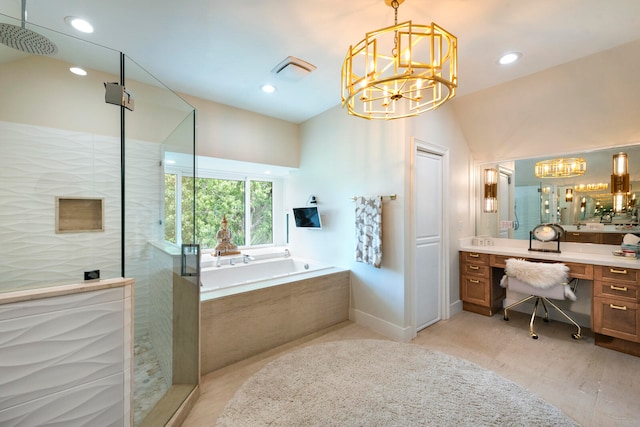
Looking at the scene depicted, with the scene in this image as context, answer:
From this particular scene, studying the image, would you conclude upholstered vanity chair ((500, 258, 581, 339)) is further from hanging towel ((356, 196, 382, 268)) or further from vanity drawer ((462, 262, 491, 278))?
hanging towel ((356, 196, 382, 268))

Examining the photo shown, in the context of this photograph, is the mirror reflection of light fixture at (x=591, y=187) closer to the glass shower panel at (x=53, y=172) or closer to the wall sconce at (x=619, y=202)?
the wall sconce at (x=619, y=202)

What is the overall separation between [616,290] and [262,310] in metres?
3.34

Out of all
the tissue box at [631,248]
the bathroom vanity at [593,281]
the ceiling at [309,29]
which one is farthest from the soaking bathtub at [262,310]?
the tissue box at [631,248]

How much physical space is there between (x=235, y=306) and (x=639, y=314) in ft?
11.8

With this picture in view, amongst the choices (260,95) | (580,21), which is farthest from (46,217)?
(580,21)

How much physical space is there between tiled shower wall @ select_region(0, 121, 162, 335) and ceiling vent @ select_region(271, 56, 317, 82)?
4.94ft

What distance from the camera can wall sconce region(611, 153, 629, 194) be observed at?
2.69 m

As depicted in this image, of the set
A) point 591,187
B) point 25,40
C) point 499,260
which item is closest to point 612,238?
point 591,187

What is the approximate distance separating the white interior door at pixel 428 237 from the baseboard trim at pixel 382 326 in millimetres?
294

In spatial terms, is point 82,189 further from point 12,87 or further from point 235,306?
point 235,306

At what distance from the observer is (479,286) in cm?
330

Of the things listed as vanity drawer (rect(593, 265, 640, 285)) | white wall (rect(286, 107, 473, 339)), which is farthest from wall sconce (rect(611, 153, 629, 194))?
white wall (rect(286, 107, 473, 339))

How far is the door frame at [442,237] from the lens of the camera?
2721mm

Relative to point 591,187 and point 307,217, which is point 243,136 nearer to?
point 307,217
